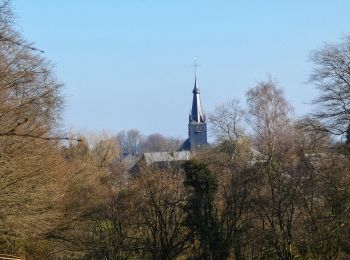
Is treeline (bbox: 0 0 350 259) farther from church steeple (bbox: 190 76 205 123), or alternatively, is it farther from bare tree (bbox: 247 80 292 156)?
church steeple (bbox: 190 76 205 123)

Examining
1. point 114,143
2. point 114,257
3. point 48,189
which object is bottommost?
Result: point 114,257

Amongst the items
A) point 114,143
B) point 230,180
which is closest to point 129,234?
point 230,180

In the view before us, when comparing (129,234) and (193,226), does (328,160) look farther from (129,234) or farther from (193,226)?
(129,234)

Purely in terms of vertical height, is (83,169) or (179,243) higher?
(83,169)

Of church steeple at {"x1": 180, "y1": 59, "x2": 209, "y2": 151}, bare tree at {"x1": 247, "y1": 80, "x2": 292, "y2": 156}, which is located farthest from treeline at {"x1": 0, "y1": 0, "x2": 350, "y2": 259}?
church steeple at {"x1": 180, "y1": 59, "x2": 209, "y2": 151}

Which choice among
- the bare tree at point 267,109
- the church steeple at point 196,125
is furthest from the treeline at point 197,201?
the church steeple at point 196,125

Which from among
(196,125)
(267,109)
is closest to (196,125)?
(196,125)

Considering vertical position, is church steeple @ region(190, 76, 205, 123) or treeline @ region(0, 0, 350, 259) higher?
church steeple @ region(190, 76, 205, 123)

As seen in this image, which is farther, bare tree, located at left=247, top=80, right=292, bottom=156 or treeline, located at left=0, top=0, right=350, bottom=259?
bare tree, located at left=247, top=80, right=292, bottom=156

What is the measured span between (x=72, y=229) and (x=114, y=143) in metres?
21.3

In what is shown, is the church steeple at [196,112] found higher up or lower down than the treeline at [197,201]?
higher up

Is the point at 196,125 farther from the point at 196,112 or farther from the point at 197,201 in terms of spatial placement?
the point at 197,201

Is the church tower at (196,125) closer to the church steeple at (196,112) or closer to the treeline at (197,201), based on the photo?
the church steeple at (196,112)

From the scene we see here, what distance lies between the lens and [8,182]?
40.1 feet
